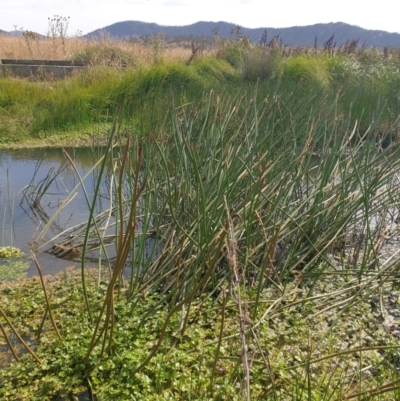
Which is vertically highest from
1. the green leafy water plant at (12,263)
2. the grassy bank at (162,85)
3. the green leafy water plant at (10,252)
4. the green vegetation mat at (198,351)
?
the grassy bank at (162,85)

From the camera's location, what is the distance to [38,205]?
3.39 m

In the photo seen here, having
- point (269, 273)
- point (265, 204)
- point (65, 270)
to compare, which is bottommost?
point (65, 270)

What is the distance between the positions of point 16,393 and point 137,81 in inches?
192

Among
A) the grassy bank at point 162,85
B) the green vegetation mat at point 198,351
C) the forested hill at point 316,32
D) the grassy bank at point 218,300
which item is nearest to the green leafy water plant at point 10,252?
the grassy bank at point 218,300

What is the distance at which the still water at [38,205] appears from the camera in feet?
9.18

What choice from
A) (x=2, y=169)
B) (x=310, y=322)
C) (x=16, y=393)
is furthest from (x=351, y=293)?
(x=2, y=169)

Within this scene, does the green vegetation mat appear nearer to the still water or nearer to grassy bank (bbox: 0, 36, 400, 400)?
grassy bank (bbox: 0, 36, 400, 400)

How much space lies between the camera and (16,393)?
159 cm

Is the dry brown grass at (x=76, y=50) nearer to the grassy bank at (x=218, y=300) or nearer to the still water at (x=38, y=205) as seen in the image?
the still water at (x=38, y=205)

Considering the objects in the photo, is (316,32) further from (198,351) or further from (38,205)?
(198,351)

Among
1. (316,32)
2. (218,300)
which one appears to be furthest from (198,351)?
(316,32)

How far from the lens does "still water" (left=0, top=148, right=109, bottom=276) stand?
9.18 feet

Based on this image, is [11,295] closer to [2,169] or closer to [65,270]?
[65,270]

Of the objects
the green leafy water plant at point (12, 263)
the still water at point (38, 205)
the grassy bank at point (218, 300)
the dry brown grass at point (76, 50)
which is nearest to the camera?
the grassy bank at point (218, 300)
